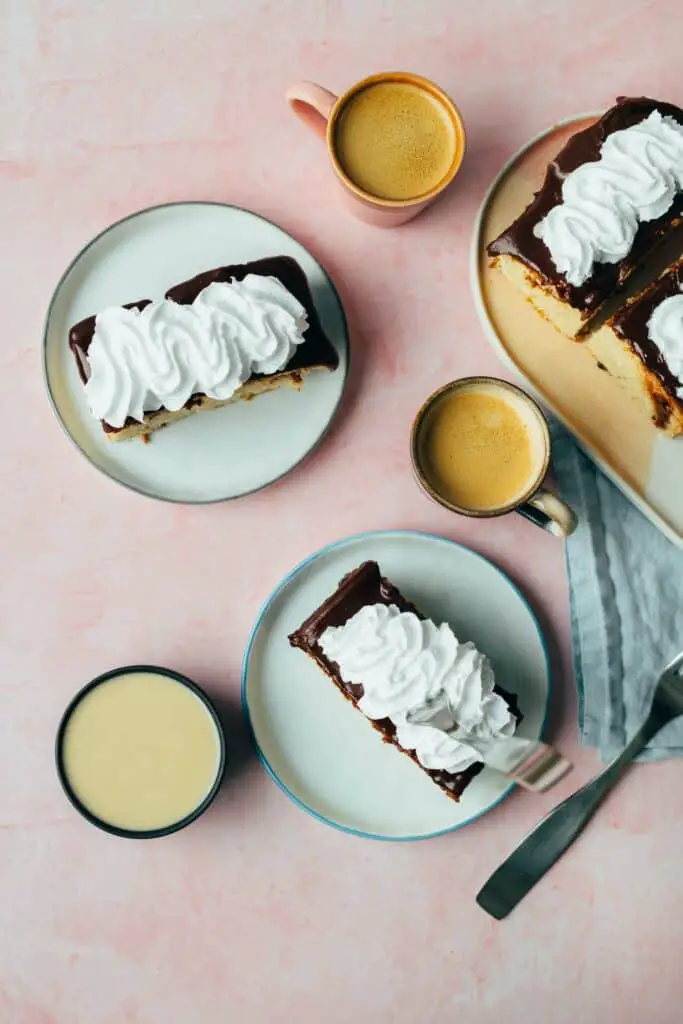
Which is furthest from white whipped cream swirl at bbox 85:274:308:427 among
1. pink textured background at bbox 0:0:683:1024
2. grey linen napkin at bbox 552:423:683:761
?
grey linen napkin at bbox 552:423:683:761

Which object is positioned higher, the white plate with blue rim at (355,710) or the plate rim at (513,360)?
the plate rim at (513,360)

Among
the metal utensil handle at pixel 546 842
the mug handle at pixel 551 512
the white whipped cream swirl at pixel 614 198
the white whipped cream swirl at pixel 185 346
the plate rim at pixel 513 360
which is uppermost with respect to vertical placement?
the white whipped cream swirl at pixel 614 198

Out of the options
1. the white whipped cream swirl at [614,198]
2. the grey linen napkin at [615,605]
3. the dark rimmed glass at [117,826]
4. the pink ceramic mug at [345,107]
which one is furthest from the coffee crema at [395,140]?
the dark rimmed glass at [117,826]

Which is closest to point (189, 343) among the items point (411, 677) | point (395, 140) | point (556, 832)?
point (395, 140)

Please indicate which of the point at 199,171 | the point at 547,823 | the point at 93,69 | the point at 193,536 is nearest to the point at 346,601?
the point at 193,536

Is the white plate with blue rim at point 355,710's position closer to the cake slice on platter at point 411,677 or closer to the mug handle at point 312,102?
the cake slice on platter at point 411,677

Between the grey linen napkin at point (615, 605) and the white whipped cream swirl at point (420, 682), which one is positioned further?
the grey linen napkin at point (615, 605)

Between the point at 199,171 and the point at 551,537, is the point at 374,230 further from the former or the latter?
the point at 551,537
